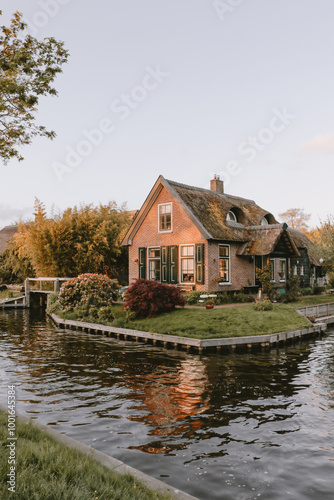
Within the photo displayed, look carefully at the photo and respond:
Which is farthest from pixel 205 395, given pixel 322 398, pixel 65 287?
pixel 65 287

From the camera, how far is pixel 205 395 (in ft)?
30.1

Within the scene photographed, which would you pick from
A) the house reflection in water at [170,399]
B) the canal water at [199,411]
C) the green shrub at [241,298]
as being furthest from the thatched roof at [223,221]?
the house reflection in water at [170,399]

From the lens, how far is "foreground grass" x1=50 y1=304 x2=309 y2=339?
15.4 metres

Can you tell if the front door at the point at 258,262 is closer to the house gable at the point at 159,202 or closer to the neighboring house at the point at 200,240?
the neighboring house at the point at 200,240

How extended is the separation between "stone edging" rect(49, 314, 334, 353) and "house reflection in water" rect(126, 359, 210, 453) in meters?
2.16

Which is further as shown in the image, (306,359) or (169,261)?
(169,261)

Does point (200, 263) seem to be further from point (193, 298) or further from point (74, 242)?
point (74, 242)

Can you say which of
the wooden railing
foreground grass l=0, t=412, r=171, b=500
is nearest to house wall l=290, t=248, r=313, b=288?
the wooden railing

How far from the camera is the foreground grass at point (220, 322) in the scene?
15.4 meters

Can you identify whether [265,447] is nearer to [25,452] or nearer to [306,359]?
[25,452]

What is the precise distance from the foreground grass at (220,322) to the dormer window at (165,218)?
23.9 feet

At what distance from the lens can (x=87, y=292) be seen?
70.6 ft

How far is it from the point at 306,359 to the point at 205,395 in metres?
5.45

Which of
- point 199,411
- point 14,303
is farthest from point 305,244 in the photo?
point 199,411
